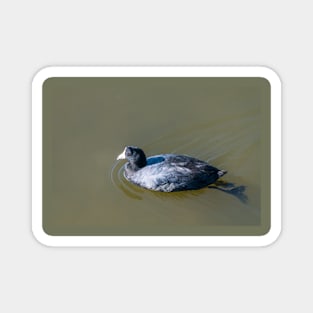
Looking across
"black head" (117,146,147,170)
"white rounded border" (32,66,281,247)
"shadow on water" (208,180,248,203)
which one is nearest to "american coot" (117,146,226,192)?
"black head" (117,146,147,170)

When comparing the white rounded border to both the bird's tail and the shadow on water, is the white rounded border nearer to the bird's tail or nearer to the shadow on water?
the shadow on water

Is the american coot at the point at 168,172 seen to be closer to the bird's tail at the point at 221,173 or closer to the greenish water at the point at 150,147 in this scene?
the bird's tail at the point at 221,173

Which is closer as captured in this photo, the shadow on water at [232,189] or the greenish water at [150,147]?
the greenish water at [150,147]

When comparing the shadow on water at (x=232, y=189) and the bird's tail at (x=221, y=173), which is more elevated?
the bird's tail at (x=221, y=173)

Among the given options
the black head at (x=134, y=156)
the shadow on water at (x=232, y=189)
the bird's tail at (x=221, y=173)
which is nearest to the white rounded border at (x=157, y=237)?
the shadow on water at (x=232, y=189)

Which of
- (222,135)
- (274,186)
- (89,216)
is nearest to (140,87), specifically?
(222,135)

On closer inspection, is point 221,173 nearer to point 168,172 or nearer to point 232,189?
point 232,189

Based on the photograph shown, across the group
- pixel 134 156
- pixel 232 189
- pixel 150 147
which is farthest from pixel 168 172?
pixel 232 189

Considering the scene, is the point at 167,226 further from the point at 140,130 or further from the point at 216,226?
the point at 140,130
